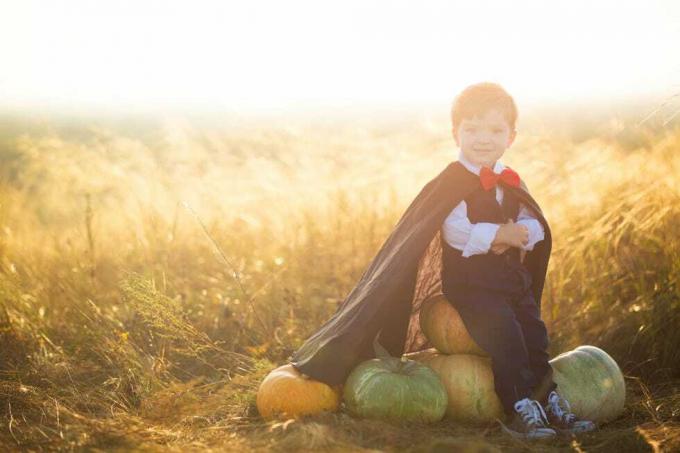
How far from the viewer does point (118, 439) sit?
11.9 feet

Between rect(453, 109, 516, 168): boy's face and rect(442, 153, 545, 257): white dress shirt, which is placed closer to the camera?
rect(442, 153, 545, 257): white dress shirt

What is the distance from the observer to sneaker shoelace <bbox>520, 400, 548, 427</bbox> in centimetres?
389

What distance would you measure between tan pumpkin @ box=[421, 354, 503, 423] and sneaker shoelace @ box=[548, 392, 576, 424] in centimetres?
26

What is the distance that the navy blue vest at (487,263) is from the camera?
13.8ft

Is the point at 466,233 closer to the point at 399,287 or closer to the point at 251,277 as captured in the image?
the point at 399,287

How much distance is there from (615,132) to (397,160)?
283 centimetres

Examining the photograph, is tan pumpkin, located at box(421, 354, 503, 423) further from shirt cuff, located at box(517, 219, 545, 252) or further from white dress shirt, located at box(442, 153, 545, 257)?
shirt cuff, located at box(517, 219, 545, 252)

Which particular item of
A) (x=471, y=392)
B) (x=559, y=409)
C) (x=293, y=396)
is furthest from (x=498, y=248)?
(x=293, y=396)

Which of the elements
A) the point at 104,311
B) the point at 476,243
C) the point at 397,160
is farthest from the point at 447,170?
the point at 397,160

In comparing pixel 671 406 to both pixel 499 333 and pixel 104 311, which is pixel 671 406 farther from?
pixel 104 311

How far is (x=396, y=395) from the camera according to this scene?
3.93 m

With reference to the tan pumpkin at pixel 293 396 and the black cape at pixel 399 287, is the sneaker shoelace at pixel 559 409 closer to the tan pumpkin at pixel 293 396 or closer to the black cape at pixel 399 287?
the black cape at pixel 399 287

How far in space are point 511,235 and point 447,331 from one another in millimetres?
616

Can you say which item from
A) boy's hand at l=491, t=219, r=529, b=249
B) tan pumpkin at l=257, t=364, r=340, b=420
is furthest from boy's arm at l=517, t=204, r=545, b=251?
tan pumpkin at l=257, t=364, r=340, b=420
